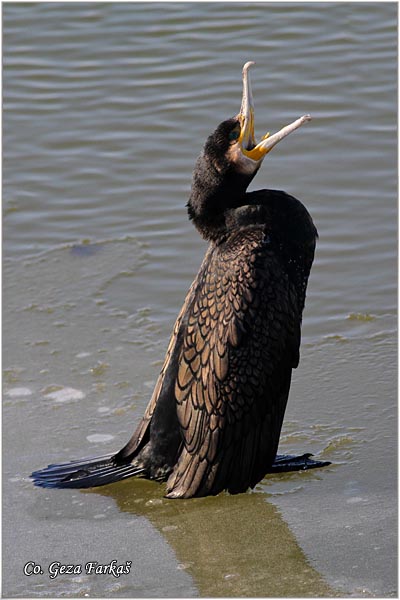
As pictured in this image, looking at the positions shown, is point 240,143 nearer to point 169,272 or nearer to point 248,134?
point 248,134

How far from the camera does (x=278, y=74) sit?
360 inches

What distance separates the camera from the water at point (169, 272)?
442 cm

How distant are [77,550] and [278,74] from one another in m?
5.54

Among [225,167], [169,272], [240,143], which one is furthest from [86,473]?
[169,272]

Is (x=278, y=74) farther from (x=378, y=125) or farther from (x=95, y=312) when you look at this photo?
(x=95, y=312)

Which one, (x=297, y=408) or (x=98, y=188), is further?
(x=98, y=188)

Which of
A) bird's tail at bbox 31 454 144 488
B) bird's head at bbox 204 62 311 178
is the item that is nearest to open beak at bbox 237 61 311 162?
bird's head at bbox 204 62 311 178

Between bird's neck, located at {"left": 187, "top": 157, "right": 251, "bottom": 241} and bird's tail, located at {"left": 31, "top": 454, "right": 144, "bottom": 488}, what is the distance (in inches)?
40.8

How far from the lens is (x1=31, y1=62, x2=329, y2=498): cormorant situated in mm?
4637

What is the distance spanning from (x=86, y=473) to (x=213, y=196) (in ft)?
4.22

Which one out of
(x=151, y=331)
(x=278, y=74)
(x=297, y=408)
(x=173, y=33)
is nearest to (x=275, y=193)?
(x=297, y=408)

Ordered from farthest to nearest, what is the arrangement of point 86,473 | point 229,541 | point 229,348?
point 86,473, point 229,348, point 229,541

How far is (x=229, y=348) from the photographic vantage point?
4602 mm

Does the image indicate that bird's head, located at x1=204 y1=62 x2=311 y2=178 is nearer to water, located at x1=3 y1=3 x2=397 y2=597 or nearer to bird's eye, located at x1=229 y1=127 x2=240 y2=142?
bird's eye, located at x1=229 y1=127 x2=240 y2=142
